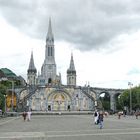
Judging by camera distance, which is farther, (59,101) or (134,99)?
(59,101)

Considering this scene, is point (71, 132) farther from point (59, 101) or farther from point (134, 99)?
point (59, 101)

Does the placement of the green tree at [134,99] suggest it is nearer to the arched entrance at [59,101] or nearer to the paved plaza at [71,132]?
the arched entrance at [59,101]

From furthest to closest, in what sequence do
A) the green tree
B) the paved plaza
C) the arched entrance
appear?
the arched entrance
the green tree
the paved plaza

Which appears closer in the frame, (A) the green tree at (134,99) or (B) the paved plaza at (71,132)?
(B) the paved plaza at (71,132)

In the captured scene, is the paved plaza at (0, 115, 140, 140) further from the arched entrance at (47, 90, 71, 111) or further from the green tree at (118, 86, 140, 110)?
the arched entrance at (47, 90, 71, 111)

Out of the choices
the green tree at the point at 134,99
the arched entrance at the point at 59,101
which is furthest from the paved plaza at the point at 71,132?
the arched entrance at the point at 59,101

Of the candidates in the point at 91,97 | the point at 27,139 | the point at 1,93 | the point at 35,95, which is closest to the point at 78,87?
the point at 91,97

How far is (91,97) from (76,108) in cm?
972

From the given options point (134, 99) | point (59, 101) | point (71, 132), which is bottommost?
point (71, 132)

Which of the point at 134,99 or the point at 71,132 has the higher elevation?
the point at 134,99

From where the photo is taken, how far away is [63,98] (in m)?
178

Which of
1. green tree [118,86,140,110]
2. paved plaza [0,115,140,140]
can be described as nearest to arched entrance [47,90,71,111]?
green tree [118,86,140,110]

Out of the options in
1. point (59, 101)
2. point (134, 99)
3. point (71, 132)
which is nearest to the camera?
point (71, 132)

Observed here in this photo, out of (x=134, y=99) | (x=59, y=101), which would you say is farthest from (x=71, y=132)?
(x=59, y=101)
